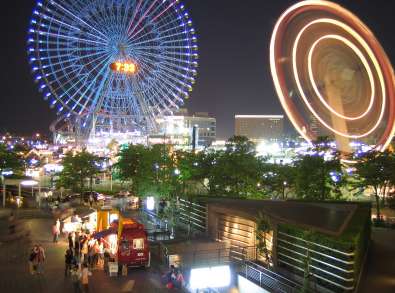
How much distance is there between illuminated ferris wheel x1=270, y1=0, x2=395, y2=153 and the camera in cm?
2536

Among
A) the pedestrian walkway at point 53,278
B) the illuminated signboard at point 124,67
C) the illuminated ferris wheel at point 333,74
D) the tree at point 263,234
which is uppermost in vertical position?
the illuminated signboard at point 124,67

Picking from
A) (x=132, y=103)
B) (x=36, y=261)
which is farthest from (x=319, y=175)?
(x=132, y=103)

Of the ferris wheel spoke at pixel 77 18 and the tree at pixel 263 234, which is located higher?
the ferris wheel spoke at pixel 77 18

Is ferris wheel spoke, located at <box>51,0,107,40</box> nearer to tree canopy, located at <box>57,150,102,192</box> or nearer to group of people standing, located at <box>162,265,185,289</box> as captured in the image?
tree canopy, located at <box>57,150,102,192</box>

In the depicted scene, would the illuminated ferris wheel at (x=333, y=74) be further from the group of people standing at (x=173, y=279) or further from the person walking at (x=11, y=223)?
the person walking at (x=11, y=223)

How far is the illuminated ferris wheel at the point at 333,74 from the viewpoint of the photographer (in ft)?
83.2

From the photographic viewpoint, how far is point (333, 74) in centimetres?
2777

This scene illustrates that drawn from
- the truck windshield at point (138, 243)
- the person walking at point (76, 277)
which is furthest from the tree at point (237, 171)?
the person walking at point (76, 277)

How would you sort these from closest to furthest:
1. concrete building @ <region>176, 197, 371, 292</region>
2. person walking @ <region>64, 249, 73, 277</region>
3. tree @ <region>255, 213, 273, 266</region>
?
1. concrete building @ <region>176, 197, 371, 292</region>
2. tree @ <region>255, 213, 273, 266</region>
3. person walking @ <region>64, 249, 73, 277</region>

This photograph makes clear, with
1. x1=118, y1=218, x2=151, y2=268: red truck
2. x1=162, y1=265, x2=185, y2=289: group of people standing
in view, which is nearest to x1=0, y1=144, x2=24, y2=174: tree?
x1=118, y1=218, x2=151, y2=268: red truck

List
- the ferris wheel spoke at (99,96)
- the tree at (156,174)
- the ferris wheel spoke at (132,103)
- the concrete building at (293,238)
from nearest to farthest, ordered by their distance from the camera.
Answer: the concrete building at (293,238), the tree at (156,174), the ferris wheel spoke at (99,96), the ferris wheel spoke at (132,103)

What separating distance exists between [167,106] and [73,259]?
30.0m

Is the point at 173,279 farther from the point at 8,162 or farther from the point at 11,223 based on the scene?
the point at 8,162

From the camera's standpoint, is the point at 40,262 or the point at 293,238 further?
the point at 40,262
